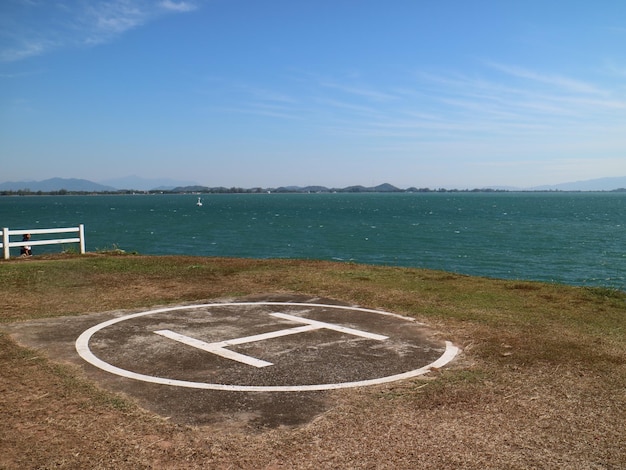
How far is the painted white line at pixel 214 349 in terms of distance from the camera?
8266 mm

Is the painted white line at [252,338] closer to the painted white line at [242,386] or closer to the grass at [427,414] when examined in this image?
the painted white line at [242,386]

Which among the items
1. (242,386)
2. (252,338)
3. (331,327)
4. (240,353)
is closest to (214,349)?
(240,353)

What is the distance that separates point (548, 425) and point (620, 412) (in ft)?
3.54

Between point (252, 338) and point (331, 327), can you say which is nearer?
point (252, 338)

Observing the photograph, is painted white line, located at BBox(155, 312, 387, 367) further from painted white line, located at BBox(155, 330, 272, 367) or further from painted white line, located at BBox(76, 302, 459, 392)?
painted white line, located at BBox(76, 302, 459, 392)

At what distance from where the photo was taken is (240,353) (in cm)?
875

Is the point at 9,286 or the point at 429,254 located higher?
the point at 9,286

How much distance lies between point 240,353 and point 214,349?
0.51 meters

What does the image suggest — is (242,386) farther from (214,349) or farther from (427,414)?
(427,414)

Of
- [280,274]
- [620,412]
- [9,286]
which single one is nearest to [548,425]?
[620,412]

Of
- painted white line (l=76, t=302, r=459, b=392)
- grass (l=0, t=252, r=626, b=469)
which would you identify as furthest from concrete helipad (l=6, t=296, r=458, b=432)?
grass (l=0, t=252, r=626, b=469)

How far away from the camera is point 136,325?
10547 millimetres

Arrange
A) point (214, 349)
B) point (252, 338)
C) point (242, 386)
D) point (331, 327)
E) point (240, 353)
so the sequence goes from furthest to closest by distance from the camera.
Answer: point (331, 327) < point (252, 338) < point (214, 349) < point (240, 353) < point (242, 386)

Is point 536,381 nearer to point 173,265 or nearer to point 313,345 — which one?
point 313,345
